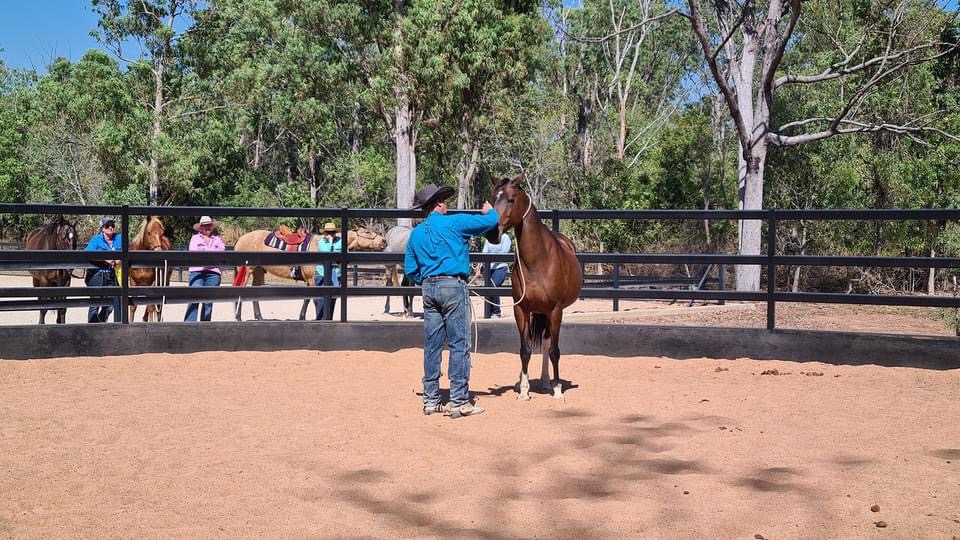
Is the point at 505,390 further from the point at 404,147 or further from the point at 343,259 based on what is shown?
the point at 404,147

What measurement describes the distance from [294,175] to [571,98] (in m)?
19.1

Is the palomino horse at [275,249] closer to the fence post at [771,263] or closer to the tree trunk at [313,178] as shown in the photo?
the fence post at [771,263]

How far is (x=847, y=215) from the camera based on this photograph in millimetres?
9195

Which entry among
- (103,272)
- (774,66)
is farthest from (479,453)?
(774,66)

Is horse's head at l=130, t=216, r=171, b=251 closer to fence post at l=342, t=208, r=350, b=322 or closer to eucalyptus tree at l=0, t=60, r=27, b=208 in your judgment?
fence post at l=342, t=208, r=350, b=322

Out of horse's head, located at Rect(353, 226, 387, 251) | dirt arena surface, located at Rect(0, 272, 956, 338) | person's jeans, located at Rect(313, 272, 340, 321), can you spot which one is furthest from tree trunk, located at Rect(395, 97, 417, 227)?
person's jeans, located at Rect(313, 272, 340, 321)

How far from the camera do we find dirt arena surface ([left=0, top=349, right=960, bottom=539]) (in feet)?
14.5

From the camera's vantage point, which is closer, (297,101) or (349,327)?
(349,327)

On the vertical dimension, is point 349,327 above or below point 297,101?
below

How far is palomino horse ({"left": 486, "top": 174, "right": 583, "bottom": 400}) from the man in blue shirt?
1.19 feet

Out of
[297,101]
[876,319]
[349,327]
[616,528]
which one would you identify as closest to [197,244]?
[349,327]

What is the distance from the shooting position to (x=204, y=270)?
12.3m

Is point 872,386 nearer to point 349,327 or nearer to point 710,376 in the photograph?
point 710,376

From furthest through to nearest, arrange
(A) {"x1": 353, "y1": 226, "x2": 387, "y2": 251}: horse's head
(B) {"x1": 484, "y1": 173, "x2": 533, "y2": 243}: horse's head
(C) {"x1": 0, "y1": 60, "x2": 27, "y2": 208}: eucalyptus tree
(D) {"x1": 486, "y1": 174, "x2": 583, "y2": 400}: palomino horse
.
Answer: (C) {"x1": 0, "y1": 60, "x2": 27, "y2": 208}: eucalyptus tree
(A) {"x1": 353, "y1": 226, "x2": 387, "y2": 251}: horse's head
(D) {"x1": 486, "y1": 174, "x2": 583, "y2": 400}: palomino horse
(B) {"x1": 484, "y1": 173, "x2": 533, "y2": 243}: horse's head
